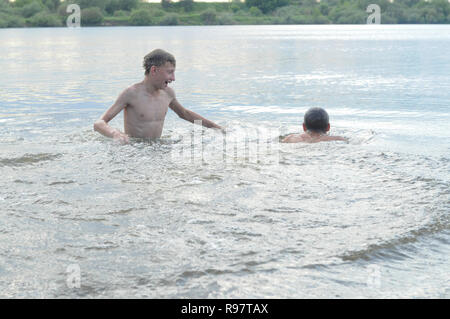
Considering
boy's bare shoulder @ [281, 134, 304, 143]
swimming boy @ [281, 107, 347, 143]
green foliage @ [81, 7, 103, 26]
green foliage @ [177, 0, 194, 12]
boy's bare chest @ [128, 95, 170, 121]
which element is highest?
green foliage @ [177, 0, 194, 12]

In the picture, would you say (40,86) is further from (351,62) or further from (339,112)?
(351,62)

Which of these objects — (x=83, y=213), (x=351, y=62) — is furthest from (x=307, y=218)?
(x=351, y=62)

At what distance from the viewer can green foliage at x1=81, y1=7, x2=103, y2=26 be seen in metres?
90.6

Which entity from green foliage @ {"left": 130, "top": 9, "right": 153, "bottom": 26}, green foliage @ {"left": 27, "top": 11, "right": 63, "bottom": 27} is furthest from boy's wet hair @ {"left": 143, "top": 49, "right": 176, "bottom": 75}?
green foliage @ {"left": 130, "top": 9, "right": 153, "bottom": 26}

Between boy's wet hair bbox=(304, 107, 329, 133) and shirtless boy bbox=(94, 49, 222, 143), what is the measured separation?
1784mm

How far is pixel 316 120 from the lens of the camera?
664 centimetres

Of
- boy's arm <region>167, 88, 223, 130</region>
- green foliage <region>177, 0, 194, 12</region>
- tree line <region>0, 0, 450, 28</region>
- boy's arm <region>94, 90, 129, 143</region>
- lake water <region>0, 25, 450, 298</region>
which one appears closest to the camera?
lake water <region>0, 25, 450, 298</region>

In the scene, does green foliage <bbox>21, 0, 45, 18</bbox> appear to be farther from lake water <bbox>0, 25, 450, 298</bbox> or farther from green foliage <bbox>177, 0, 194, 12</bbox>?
lake water <bbox>0, 25, 450, 298</bbox>

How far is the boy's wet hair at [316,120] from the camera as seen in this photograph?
21.6 feet

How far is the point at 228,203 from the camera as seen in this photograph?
4.45m

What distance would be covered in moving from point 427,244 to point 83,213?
8.45ft
